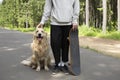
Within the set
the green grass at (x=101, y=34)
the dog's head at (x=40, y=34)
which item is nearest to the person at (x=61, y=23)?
the dog's head at (x=40, y=34)

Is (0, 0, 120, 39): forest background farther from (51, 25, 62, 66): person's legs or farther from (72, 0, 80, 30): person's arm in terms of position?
(72, 0, 80, 30): person's arm

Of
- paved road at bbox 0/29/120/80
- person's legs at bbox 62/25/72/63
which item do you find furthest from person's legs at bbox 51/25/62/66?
paved road at bbox 0/29/120/80

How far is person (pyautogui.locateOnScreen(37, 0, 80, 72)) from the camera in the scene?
8273 mm

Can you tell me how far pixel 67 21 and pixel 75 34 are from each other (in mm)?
421

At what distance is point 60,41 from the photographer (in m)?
8.59

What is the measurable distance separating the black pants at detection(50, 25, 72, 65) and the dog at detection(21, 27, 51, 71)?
0.64ft

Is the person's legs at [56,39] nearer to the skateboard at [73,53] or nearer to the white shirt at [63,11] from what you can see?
the white shirt at [63,11]

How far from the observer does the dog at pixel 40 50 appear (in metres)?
8.38

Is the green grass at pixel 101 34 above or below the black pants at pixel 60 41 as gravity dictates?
below

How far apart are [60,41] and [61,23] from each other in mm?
472

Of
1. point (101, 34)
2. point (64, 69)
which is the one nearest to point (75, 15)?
point (64, 69)

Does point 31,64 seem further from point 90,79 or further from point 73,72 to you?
point 90,79

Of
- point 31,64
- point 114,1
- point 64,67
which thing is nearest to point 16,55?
point 31,64

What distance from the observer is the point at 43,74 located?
28.0 ft
